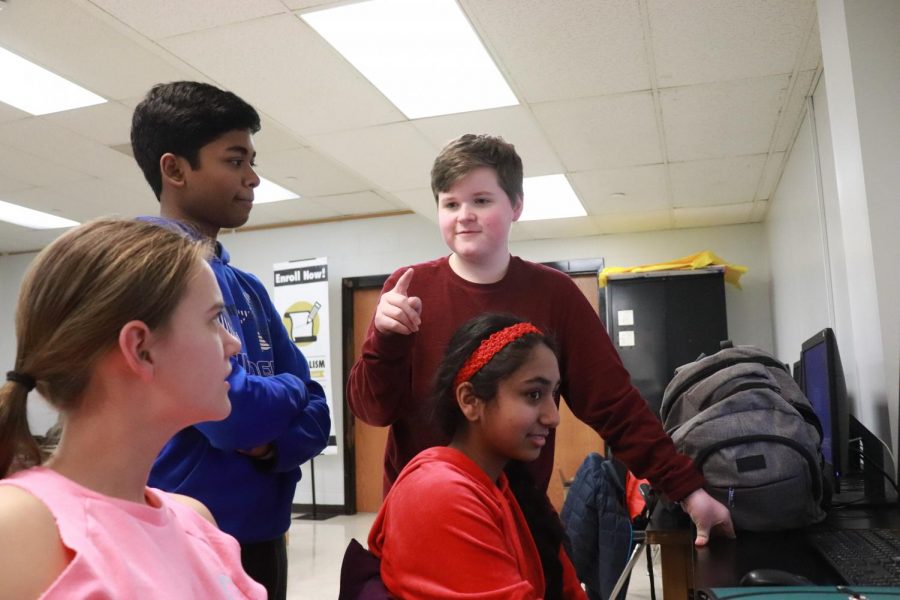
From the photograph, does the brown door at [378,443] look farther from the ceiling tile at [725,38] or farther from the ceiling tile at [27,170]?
the ceiling tile at [725,38]

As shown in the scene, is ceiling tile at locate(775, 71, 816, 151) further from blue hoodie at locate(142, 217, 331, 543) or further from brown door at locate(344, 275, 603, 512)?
blue hoodie at locate(142, 217, 331, 543)

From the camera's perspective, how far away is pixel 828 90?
247 cm

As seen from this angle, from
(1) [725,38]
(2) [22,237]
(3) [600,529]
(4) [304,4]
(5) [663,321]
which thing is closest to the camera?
(4) [304,4]

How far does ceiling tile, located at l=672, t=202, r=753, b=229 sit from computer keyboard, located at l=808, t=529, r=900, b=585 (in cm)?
450

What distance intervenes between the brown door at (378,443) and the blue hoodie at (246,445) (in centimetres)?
522

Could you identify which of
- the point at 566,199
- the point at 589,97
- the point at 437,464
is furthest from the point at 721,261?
the point at 437,464

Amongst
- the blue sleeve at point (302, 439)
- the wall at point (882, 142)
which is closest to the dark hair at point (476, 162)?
the blue sleeve at point (302, 439)

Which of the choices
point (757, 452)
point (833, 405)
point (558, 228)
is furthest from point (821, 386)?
point (558, 228)

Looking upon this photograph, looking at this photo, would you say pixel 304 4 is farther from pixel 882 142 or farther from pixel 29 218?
pixel 29 218

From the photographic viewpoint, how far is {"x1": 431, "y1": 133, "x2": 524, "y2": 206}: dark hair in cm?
147

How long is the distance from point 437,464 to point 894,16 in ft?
6.39

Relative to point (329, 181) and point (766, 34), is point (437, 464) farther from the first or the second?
point (329, 181)

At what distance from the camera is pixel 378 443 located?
670cm

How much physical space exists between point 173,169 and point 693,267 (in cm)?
503
